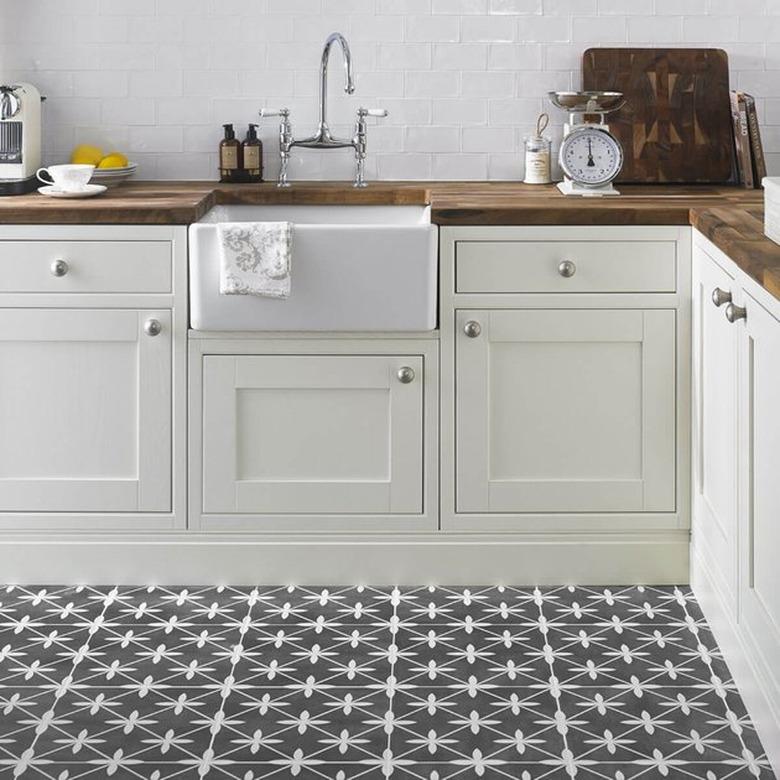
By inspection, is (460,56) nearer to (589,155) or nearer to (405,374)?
(589,155)

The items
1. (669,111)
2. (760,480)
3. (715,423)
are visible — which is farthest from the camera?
(669,111)

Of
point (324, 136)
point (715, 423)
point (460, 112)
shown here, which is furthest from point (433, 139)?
point (715, 423)

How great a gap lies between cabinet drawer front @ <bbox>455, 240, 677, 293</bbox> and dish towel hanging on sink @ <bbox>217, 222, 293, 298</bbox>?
0.45 metres

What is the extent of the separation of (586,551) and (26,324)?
1578 millimetres

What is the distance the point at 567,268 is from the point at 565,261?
0.02m

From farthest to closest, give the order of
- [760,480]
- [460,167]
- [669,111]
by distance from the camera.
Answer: [460,167], [669,111], [760,480]

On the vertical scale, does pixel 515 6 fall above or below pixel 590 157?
above

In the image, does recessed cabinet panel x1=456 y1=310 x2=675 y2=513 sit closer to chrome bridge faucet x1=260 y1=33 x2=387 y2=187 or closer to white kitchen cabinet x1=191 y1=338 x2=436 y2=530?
white kitchen cabinet x1=191 y1=338 x2=436 y2=530

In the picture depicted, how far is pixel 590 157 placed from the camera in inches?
154

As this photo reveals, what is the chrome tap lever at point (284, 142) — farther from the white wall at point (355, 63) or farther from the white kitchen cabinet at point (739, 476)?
the white kitchen cabinet at point (739, 476)

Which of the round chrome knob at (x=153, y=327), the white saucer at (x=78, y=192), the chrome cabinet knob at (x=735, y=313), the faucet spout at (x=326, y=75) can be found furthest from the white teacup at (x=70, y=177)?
the chrome cabinet knob at (x=735, y=313)

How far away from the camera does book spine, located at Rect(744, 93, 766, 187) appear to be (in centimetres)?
409

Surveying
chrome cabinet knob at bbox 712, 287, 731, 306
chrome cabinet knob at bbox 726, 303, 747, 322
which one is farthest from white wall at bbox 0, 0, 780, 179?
chrome cabinet knob at bbox 726, 303, 747, 322

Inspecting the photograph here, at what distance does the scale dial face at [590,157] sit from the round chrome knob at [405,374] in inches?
30.6
